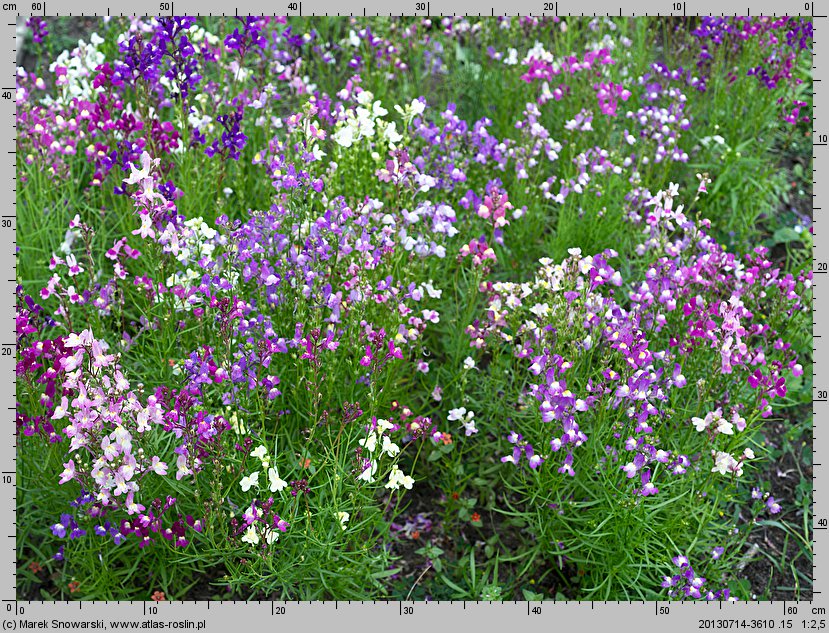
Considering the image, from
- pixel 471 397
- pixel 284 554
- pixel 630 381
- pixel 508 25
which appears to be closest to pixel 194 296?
pixel 284 554

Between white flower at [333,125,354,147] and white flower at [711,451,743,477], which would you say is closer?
white flower at [711,451,743,477]

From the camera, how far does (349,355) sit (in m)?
4.32

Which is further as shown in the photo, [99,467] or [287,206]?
[287,206]

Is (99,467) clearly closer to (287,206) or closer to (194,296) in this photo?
(194,296)

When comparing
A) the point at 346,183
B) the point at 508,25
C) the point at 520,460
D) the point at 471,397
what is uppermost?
the point at 508,25

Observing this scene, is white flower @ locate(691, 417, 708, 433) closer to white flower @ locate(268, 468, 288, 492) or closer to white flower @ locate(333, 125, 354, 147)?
white flower @ locate(268, 468, 288, 492)

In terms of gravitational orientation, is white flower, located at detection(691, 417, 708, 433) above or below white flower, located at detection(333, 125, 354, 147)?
below

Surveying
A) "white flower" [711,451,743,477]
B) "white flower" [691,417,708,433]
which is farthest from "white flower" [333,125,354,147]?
"white flower" [711,451,743,477]

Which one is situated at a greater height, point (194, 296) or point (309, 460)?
point (194, 296)

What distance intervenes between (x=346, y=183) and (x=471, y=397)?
53.4 inches

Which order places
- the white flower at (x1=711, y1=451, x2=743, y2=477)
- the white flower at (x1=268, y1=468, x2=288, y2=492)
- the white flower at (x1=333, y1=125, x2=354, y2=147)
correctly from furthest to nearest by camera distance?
the white flower at (x1=333, y1=125, x2=354, y2=147), the white flower at (x1=711, y1=451, x2=743, y2=477), the white flower at (x1=268, y1=468, x2=288, y2=492)

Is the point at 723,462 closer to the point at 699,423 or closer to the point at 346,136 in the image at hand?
the point at 699,423

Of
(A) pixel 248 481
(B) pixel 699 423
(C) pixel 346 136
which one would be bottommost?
(A) pixel 248 481

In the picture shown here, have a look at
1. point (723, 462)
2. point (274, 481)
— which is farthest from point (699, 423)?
point (274, 481)
